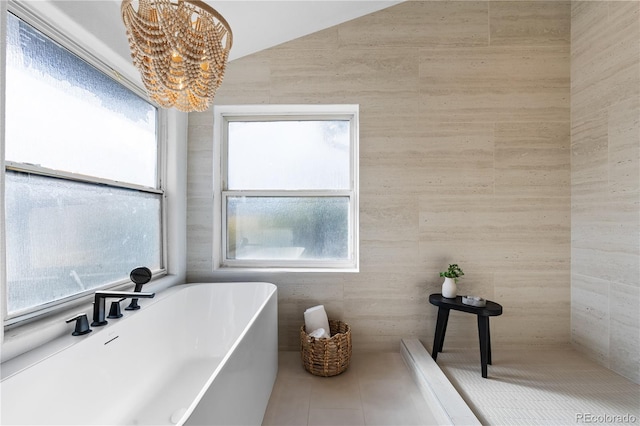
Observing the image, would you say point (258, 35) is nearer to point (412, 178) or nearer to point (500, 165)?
point (412, 178)

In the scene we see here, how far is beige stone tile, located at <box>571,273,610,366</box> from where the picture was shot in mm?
1824

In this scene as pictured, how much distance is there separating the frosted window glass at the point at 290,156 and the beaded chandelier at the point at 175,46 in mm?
1184

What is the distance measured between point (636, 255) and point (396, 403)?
1595mm

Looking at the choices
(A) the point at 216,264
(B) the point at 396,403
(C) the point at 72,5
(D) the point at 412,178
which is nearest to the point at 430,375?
(B) the point at 396,403

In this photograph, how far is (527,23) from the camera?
210 cm

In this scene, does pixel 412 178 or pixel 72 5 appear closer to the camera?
pixel 72 5

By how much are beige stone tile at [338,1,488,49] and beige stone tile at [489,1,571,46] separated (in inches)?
3.6

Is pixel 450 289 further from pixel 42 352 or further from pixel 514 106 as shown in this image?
pixel 42 352

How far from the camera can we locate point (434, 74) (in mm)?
2111

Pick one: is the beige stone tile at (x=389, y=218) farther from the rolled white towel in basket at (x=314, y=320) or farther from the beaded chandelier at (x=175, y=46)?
the beaded chandelier at (x=175, y=46)

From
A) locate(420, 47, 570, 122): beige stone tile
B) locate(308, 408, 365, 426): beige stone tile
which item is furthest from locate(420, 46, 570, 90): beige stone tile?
locate(308, 408, 365, 426): beige stone tile

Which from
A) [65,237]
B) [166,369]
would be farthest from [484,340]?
[65,237]

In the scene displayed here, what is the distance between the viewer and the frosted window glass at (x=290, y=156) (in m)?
2.32

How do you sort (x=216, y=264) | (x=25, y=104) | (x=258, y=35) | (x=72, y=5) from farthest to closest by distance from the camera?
(x=216, y=264)
(x=258, y=35)
(x=72, y=5)
(x=25, y=104)
